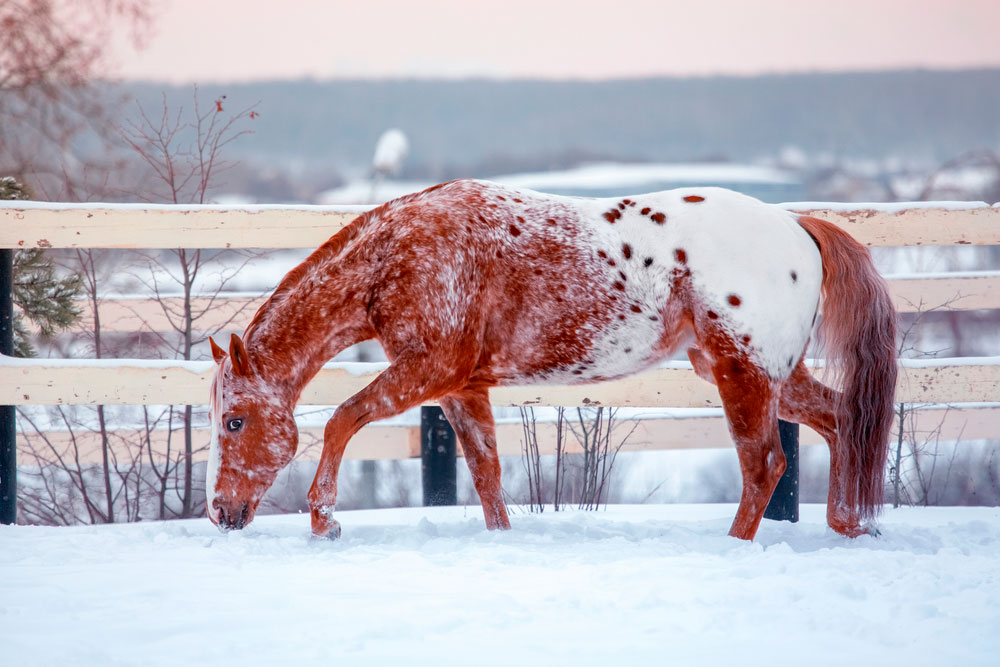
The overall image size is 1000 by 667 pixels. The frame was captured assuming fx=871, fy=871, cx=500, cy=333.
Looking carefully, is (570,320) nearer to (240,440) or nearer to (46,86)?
(240,440)

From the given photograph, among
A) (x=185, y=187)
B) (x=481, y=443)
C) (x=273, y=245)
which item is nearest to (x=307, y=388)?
(x=273, y=245)

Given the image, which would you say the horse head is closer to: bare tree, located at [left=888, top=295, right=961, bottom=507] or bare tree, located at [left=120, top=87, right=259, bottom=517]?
bare tree, located at [left=120, top=87, right=259, bottom=517]

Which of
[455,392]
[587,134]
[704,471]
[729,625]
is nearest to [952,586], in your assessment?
[729,625]

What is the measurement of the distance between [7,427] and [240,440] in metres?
1.58

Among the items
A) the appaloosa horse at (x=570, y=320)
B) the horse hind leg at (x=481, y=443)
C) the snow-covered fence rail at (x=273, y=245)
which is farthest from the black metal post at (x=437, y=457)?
the appaloosa horse at (x=570, y=320)

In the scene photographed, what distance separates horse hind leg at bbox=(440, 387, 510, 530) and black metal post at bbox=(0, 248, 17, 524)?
83.2 inches

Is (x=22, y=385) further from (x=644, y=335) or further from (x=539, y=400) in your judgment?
(x=644, y=335)

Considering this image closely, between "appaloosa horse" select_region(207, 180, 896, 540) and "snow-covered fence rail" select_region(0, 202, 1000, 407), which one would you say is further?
"snow-covered fence rail" select_region(0, 202, 1000, 407)

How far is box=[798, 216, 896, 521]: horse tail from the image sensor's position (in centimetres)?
337

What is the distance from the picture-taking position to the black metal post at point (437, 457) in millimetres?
4336

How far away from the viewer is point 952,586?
2420 mm

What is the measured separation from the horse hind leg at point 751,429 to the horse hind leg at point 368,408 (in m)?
1.08

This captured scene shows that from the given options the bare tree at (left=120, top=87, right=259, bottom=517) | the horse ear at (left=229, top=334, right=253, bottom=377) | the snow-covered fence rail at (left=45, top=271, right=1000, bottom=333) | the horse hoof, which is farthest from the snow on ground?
the bare tree at (left=120, top=87, right=259, bottom=517)

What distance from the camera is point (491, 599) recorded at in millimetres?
2328
